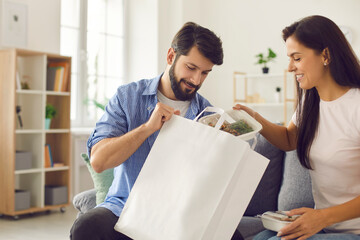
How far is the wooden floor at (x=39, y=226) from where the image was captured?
145 inches

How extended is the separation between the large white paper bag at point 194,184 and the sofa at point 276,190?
0.71 meters

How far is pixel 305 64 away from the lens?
1692mm

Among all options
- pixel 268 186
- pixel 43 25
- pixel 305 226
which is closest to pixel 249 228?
pixel 268 186

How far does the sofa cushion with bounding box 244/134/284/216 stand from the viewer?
7.70ft

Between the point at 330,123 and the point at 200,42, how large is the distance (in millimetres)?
592

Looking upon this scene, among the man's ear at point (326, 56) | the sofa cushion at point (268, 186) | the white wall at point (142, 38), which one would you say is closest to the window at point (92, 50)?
the white wall at point (142, 38)

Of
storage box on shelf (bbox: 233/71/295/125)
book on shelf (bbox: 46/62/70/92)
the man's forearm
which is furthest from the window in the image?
the man's forearm

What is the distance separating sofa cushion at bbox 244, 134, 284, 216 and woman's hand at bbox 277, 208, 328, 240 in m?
0.77

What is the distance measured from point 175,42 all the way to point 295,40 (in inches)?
20.4

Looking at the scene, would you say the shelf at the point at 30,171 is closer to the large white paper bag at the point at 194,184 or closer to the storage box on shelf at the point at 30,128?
the storage box on shelf at the point at 30,128

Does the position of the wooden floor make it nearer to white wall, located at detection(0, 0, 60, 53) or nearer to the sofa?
the sofa

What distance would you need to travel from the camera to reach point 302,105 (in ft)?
6.06

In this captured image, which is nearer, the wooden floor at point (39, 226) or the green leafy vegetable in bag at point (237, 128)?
the green leafy vegetable in bag at point (237, 128)

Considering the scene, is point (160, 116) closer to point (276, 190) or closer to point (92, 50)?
point (276, 190)
